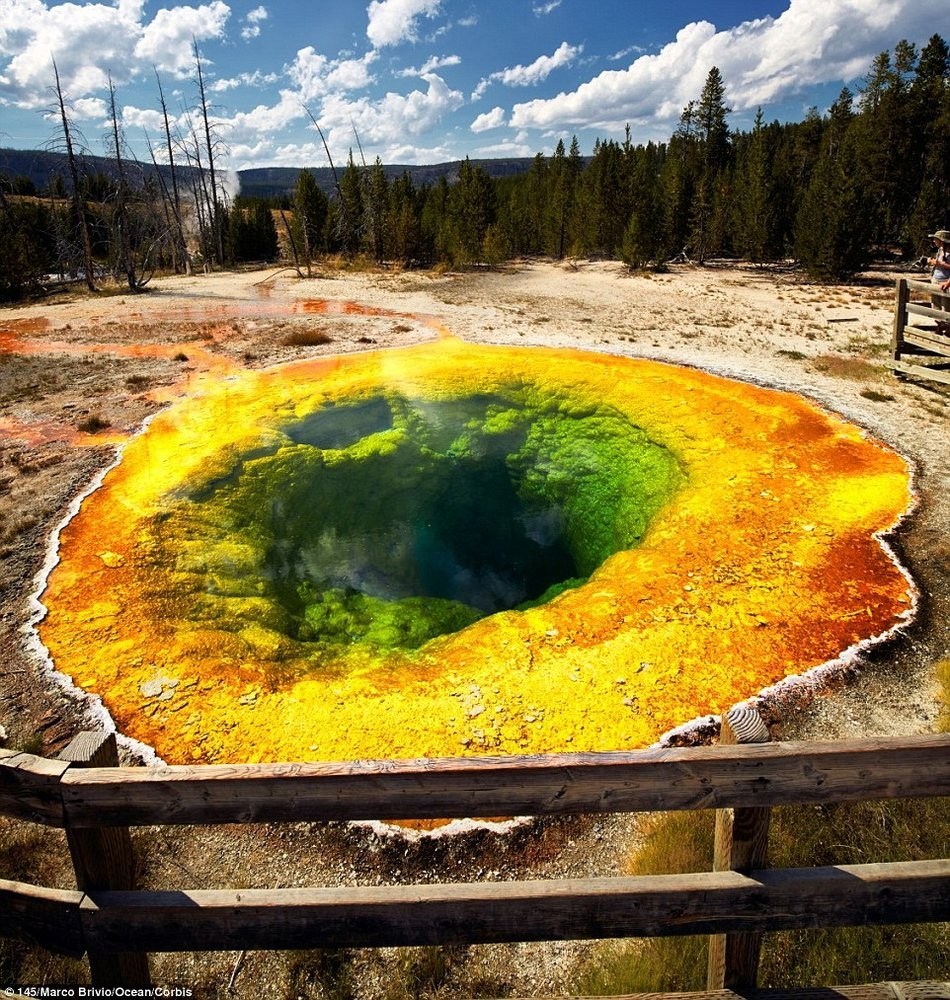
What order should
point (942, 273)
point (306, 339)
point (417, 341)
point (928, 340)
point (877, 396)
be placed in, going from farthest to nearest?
point (417, 341), point (306, 339), point (928, 340), point (877, 396), point (942, 273)

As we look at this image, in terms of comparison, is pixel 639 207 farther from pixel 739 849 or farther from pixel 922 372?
pixel 739 849

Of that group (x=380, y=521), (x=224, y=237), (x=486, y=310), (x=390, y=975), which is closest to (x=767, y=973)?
(x=390, y=975)

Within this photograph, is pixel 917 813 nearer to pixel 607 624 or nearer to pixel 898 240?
pixel 607 624

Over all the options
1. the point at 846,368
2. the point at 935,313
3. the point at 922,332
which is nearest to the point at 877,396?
the point at 935,313

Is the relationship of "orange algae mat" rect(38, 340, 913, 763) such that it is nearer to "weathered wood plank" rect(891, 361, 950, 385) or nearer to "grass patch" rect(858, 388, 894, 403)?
"grass patch" rect(858, 388, 894, 403)

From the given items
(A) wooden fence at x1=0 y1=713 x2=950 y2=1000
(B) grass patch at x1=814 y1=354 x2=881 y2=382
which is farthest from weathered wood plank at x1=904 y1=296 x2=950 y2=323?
(A) wooden fence at x1=0 y1=713 x2=950 y2=1000

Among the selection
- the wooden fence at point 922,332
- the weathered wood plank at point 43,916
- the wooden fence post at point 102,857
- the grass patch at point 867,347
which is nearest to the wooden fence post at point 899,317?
the wooden fence at point 922,332
